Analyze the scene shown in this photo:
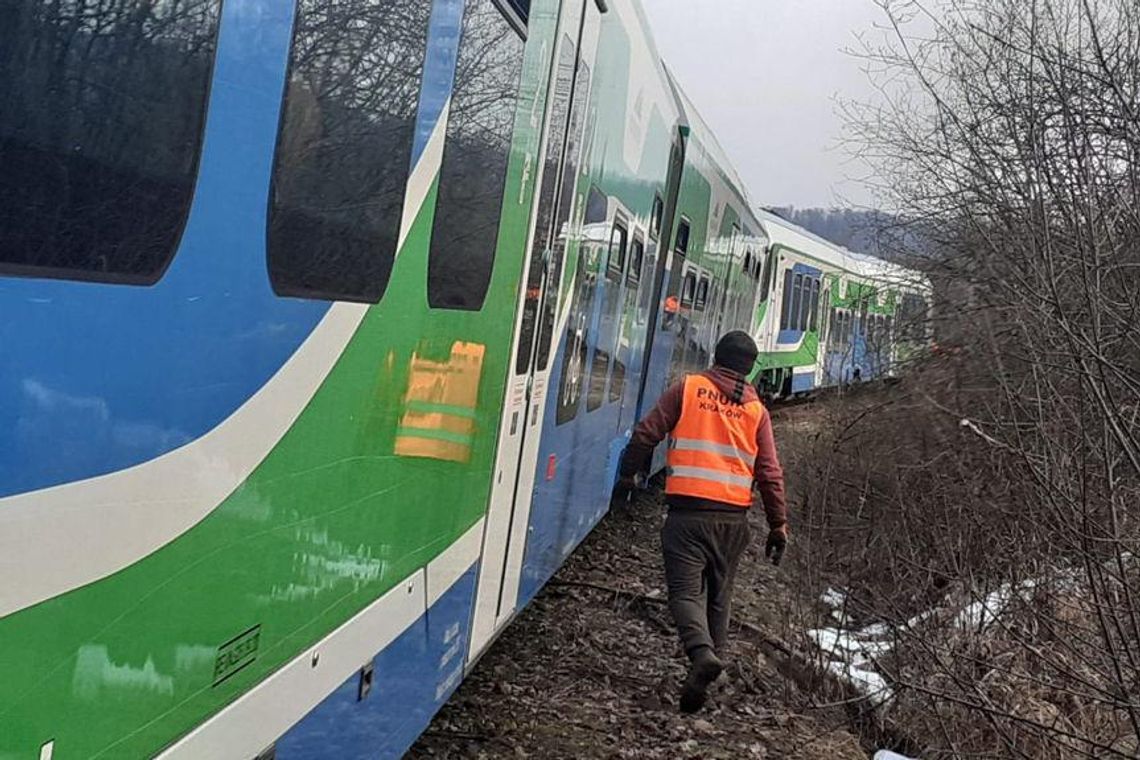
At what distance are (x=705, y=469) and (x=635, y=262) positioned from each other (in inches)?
81.4

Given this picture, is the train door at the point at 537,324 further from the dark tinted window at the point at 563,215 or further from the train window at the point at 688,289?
the train window at the point at 688,289

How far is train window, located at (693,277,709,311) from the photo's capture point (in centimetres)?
1174

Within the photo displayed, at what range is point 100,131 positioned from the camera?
1.76 metres

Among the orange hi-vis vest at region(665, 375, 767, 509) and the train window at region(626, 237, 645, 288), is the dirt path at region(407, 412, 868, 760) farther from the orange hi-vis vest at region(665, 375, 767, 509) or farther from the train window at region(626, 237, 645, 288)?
the train window at region(626, 237, 645, 288)

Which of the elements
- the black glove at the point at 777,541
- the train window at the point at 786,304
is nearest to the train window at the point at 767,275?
the train window at the point at 786,304

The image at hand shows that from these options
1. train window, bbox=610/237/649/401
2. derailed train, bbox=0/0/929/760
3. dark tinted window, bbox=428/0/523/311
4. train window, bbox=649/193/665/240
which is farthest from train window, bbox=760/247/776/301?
dark tinted window, bbox=428/0/523/311

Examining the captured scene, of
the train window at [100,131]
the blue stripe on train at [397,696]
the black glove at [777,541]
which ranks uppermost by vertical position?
the train window at [100,131]

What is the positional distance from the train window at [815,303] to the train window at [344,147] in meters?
22.7

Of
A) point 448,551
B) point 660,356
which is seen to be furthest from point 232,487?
point 660,356

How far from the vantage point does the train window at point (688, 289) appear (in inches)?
420

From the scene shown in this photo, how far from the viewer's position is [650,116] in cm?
756

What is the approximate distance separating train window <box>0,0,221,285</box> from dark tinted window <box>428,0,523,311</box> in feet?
4.56

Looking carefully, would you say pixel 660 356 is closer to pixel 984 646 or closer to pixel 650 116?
pixel 650 116

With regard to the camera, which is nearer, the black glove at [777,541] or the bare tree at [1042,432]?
the bare tree at [1042,432]
